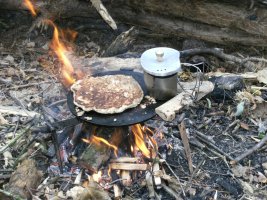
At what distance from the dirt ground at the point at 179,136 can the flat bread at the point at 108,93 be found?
0.56m

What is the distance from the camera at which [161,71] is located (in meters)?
3.77

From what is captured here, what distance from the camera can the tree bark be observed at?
5.93 metres

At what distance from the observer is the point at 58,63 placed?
250 inches

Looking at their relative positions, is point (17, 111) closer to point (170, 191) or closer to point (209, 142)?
point (170, 191)

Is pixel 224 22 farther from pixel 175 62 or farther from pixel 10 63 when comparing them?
pixel 10 63

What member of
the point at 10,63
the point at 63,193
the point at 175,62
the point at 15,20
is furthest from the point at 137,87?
the point at 15,20

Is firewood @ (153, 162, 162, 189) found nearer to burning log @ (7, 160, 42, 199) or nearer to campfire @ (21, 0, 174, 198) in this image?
campfire @ (21, 0, 174, 198)

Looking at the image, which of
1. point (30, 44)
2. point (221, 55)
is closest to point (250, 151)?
point (221, 55)

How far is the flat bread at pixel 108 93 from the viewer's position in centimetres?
398

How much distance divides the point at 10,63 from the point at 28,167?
8.57 feet

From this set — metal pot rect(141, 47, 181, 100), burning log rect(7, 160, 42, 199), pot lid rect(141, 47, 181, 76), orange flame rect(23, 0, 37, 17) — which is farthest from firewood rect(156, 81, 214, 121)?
orange flame rect(23, 0, 37, 17)

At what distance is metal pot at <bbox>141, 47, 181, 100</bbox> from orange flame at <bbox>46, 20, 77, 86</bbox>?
1365 millimetres

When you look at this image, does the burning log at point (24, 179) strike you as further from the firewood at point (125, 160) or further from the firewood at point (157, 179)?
the firewood at point (157, 179)

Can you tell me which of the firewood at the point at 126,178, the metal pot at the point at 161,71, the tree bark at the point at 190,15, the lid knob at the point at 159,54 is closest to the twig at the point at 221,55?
the tree bark at the point at 190,15
